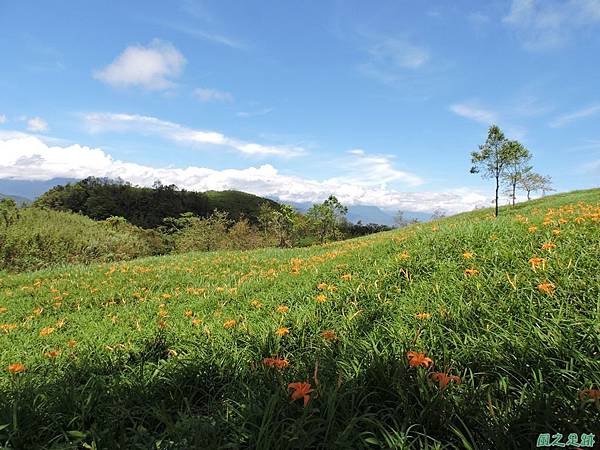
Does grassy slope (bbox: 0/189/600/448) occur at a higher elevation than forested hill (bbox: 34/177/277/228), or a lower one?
lower

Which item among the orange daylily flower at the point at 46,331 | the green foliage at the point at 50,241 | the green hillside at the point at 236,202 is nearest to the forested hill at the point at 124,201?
the green hillside at the point at 236,202

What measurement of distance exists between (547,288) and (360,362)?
1.83 metres

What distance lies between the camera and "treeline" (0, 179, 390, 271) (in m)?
19.0

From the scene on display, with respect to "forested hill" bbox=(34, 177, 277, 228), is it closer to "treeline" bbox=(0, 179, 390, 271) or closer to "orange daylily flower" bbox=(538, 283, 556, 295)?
"treeline" bbox=(0, 179, 390, 271)

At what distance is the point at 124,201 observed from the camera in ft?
311

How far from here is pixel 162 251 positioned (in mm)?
37062

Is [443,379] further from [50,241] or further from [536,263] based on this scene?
[50,241]

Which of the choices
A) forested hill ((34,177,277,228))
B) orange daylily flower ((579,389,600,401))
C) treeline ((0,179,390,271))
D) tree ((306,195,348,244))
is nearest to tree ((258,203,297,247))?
treeline ((0,179,390,271))

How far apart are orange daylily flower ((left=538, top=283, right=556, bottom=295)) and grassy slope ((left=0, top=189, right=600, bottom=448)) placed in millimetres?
67

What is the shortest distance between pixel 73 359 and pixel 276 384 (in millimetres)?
2563

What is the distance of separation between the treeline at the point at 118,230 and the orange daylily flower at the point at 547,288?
22193 millimetres

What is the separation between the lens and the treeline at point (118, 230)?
19.0 meters

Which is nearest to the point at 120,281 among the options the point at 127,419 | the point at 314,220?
the point at 127,419

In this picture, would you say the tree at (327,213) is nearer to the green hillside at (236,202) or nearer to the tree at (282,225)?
the tree at (282,225)
